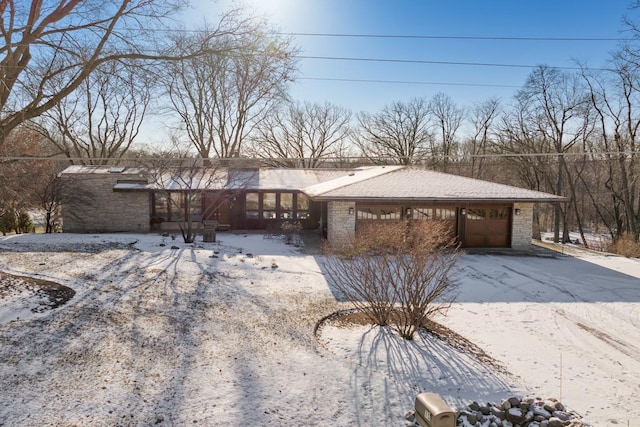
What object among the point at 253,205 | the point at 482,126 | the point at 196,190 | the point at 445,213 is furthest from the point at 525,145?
the point at 196,190

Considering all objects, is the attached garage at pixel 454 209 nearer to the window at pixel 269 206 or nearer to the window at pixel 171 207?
the window at pixel 269 206

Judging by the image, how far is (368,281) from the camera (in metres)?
6.61

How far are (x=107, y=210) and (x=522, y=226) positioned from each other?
60.8 feet

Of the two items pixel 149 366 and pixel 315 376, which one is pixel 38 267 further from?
pixel 315 376

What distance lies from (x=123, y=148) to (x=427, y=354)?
30370 mm

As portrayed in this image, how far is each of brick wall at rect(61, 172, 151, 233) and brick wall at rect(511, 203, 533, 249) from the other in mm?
16307

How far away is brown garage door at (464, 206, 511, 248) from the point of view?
51.4 ft

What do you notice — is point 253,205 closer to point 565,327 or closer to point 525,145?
point 565,327

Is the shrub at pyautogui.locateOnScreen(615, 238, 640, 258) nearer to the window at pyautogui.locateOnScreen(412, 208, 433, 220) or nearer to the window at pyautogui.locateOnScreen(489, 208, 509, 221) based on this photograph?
the window at pyautogui.locateOnScreen(489, 208, 509, 221)

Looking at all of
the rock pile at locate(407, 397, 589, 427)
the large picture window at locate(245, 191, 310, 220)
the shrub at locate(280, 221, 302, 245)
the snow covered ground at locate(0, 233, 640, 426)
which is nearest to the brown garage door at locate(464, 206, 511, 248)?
the snow covered ground at locate(0, 233, 640, 426)

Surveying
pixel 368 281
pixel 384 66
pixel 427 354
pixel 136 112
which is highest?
pixel 136 112

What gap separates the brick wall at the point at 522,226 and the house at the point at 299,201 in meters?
0.04

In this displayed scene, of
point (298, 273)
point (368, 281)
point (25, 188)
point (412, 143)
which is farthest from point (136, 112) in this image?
point (368, 281)

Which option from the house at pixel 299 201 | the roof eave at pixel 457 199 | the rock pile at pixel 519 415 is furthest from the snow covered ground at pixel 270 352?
the house at pixel 299 201
